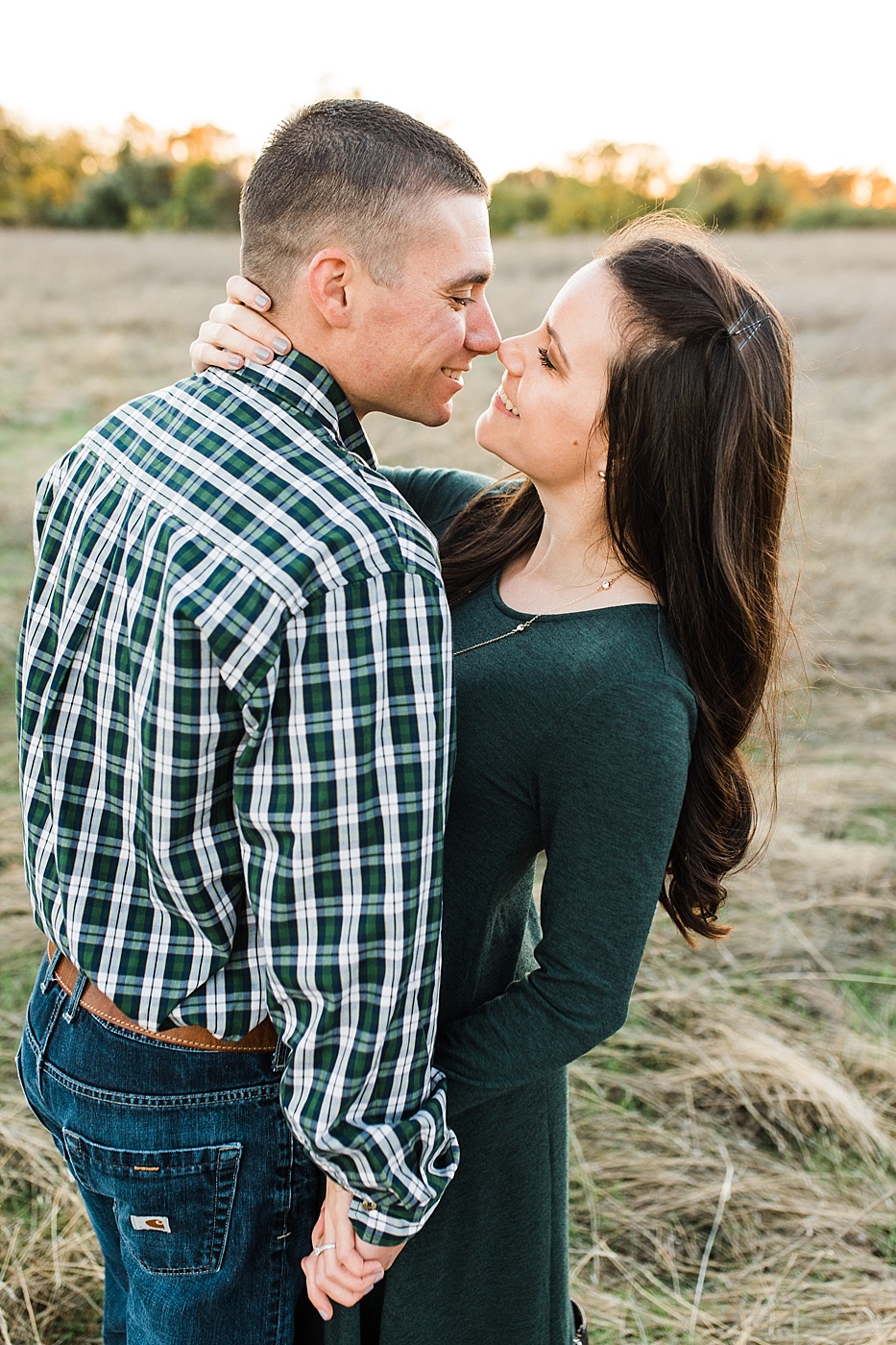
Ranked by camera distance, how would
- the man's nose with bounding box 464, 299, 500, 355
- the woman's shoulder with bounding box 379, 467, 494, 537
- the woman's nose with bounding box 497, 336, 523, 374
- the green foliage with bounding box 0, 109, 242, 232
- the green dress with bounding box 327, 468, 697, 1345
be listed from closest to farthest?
the green dress with bounding box 327, 468, 697, 1345 → the man's nose with bounding box 464, 299, 500, 355 → the woman's nose with bounding box 497, 336, 523, 374 → the woman's shoulder with bounding box 379, 467, 494, 537 → the green foliage with bounding box 0, 109, 242, 232

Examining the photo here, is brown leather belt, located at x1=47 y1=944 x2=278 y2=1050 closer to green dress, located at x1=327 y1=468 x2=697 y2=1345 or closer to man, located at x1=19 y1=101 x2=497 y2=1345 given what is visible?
man, located at x1=19 y1=101 x2=497 y2=1345

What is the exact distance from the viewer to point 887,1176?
247cm

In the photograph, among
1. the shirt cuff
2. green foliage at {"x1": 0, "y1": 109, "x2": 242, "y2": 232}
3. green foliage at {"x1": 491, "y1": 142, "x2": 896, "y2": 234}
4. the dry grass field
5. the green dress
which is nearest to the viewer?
the shirt cuff

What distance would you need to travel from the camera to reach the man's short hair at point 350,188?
136 cm

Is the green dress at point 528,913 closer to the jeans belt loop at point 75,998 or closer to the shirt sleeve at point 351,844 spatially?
the shirt sleeve at point 351,844

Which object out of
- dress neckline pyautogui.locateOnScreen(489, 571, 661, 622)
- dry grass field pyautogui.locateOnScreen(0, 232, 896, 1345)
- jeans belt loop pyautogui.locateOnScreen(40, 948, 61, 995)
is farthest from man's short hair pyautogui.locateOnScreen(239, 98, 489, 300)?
jeans belt loop pyautogui.locateOnScreen(40, 948, 61, 995)

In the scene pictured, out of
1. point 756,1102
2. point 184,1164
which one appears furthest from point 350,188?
point 756,1102

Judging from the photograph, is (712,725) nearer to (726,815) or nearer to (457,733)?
(726,815)

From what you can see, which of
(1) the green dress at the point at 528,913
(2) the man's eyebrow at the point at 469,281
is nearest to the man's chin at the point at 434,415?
(2) the man's eyebrow at the point at 469,281

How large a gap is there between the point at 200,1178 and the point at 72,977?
299mm

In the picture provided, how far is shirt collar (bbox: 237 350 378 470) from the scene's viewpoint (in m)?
1.28

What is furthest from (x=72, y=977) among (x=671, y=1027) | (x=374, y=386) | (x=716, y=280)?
(x=671, y=1027)

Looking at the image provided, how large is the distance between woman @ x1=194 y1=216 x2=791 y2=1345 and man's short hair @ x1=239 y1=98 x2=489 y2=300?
10cm

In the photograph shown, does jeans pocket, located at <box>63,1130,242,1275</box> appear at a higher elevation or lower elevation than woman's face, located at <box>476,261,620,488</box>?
lower
